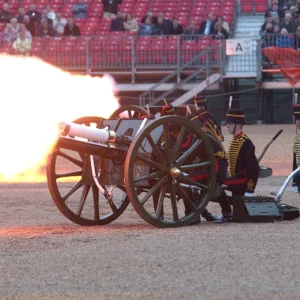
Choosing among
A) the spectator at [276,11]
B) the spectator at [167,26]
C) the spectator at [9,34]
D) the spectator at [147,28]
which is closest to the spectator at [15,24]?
the spectator at [9,34]

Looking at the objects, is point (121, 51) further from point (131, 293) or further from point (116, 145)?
point (131, 293)

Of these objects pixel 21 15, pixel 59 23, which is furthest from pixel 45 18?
pixel 21 15

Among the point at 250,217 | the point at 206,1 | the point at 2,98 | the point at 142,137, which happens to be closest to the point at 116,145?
the point at 142,137

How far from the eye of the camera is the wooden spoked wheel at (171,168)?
10789mm

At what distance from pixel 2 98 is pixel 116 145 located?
587 centimetres

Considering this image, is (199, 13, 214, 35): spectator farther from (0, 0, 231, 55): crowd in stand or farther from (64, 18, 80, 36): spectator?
(64, 18, 80, 36): spectator

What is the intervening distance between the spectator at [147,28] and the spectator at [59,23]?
6.84 ft

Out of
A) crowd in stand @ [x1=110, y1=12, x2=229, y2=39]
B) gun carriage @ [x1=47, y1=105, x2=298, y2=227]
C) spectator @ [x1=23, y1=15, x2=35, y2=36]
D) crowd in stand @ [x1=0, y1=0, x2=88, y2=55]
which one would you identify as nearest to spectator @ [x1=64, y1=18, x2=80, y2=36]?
crowd in stand @ [x1=0, y1=0, x2=88, y2=55]

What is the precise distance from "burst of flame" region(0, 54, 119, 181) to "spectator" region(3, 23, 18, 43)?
758cm

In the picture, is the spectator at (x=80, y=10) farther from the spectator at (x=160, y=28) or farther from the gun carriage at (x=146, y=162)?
the gun carriage at (x=146, y=162)

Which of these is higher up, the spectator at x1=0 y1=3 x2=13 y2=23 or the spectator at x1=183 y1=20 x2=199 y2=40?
the spectator at x1=0 y1=3 x2=13 y2=23

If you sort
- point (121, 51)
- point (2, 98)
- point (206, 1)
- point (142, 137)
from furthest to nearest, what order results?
point (206, 1) → point (121, 51) → point (2, 98) → point (142, 137)

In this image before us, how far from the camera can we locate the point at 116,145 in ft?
37.0

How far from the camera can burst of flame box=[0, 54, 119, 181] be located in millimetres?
16812
